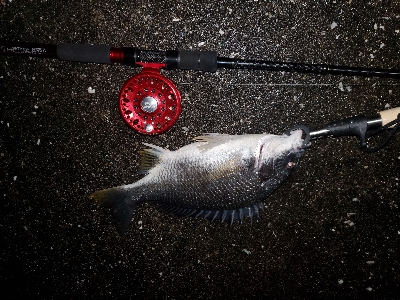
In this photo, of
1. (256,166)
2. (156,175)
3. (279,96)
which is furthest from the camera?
(279,96)

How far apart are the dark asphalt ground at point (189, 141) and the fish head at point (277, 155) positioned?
1.01 ft

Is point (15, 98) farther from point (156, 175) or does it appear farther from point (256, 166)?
point (256, 166)

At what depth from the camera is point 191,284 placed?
225 centimetres

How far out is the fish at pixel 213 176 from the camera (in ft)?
5.82

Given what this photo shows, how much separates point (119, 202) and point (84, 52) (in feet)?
2.90

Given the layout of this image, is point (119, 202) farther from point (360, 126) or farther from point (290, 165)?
point (360, 126)

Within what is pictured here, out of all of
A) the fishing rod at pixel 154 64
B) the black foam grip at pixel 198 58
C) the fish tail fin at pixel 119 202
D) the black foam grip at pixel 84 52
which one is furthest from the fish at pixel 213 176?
the black foam grip at pixel 84 52

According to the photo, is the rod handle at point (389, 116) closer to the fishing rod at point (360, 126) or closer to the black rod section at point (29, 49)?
the fishing rod at point (360, 126)

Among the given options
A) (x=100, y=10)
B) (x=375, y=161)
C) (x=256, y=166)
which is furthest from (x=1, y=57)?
(x=375, y=161)

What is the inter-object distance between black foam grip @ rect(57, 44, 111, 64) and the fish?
574 mm

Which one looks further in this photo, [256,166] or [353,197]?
[353,197]

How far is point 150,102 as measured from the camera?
74.2 inches

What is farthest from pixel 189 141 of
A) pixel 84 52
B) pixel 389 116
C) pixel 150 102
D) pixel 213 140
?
pixel 389 116

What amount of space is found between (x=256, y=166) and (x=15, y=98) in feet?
5.19
